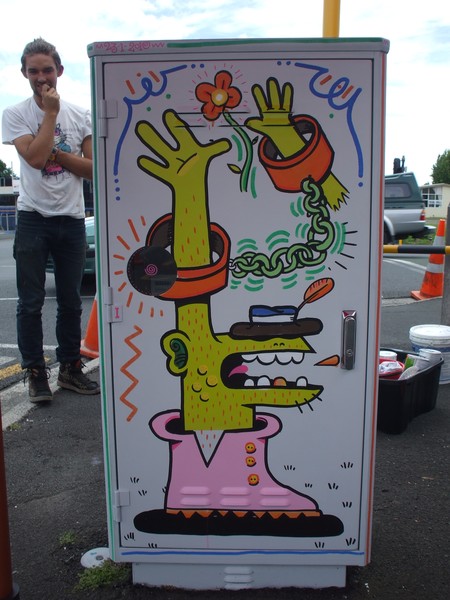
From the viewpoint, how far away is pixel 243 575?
223 centimetres

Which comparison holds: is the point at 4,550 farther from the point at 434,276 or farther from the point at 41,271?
the point at 434,276

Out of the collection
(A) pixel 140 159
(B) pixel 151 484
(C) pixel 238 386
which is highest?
(A) pixel 140 159

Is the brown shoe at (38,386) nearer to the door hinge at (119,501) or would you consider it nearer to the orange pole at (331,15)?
the door hinge at (119,501)

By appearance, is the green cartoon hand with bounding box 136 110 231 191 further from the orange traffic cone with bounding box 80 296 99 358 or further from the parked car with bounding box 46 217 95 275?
the parked car with bounding box 46 217 95 275

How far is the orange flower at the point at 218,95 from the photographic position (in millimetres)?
1882

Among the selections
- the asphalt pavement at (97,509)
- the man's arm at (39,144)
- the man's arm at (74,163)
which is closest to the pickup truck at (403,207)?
the asphalt pavement at (97,509)

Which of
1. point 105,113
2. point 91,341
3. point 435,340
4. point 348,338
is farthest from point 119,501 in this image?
point 91,341

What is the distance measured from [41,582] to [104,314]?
116 centimetres

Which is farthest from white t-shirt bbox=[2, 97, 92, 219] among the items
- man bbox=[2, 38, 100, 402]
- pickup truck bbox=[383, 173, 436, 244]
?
pickup truck bbox=[383, 173, 436, 244]

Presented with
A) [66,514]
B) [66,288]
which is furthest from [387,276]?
[66,514]

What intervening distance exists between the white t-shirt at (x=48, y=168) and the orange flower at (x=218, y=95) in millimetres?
2076

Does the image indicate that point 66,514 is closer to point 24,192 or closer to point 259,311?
point 259,311

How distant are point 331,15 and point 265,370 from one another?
6.63 ft

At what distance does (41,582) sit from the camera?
2297 mm
